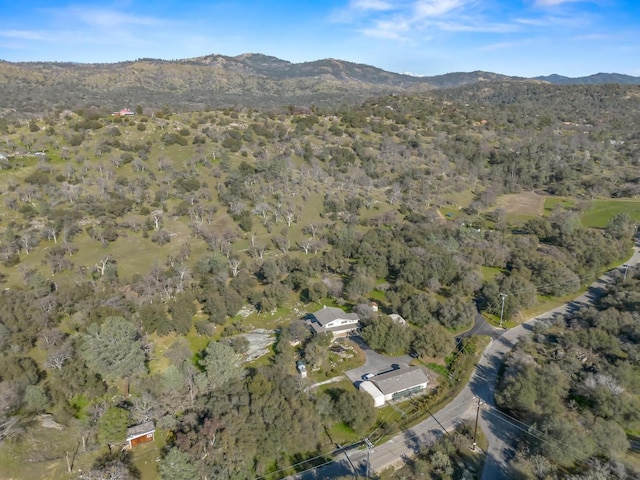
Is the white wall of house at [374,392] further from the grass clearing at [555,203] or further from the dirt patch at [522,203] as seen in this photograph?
the grass clearing at [555,203]

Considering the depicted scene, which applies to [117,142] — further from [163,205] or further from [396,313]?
[396,313]

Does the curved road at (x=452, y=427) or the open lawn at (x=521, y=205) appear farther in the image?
the open lawn at (x=521, y=205)

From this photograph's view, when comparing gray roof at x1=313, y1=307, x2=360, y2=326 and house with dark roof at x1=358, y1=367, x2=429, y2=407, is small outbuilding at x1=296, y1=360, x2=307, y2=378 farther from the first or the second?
gray roof at x1=313, y1=307, x2=360, y2=326

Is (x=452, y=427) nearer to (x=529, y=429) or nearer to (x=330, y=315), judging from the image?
(x=529, y=429)

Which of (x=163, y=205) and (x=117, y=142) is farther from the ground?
(x=117, y=142)

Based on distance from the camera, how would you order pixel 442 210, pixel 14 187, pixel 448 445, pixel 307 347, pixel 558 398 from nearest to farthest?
1. pixel 448 445
2. pixel 558 398
3. pixel 307 347
4. pixel 14 187
5. pixel 442 210

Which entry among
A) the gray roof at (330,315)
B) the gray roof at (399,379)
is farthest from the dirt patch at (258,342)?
the gray roof at (399,379)

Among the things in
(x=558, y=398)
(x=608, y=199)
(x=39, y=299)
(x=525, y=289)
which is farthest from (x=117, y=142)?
(x=608, y=199)
